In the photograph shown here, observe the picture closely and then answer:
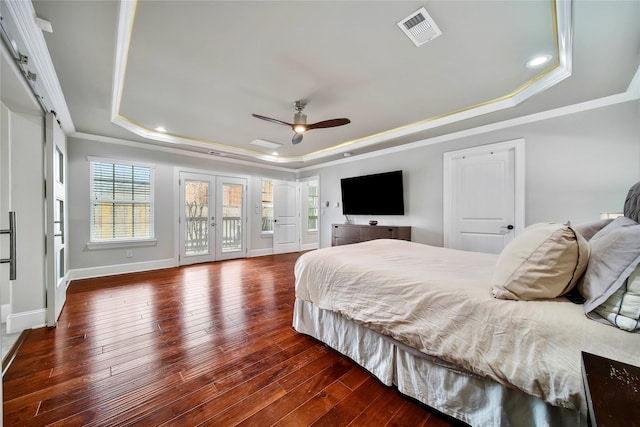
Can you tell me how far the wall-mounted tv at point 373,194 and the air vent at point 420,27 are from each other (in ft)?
8.95

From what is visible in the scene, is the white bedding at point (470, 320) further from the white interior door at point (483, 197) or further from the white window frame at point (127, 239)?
the white window frame at point (127, 239)

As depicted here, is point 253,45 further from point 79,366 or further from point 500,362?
point 79,366

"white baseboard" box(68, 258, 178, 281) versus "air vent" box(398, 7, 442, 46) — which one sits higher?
"air vent" box(398, 7, 442, 46)

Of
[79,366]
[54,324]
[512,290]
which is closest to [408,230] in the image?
[512,290]

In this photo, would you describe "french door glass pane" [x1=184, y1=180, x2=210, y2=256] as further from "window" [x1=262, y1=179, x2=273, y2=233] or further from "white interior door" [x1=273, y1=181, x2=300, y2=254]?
"white interior door" [x1=273, y1=181, x2=300, y2=254]

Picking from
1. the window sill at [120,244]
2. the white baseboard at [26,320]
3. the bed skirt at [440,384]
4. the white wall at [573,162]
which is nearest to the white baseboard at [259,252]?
the window sill at [120,244]

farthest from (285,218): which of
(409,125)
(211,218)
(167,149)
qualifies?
(409,125)

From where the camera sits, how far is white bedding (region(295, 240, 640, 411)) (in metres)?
0.98

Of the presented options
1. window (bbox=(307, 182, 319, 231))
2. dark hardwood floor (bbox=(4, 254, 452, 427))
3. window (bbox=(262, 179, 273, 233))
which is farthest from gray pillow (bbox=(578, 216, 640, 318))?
window (bbox=(307, 182, 319, 231))

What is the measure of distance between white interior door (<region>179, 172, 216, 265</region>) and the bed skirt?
4096mm

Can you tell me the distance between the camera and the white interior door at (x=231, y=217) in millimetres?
5527

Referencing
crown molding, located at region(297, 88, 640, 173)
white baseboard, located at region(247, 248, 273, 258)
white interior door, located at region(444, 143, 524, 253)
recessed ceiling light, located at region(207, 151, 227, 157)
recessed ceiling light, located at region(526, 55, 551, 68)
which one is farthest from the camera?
white baseboard, located at region(247, 248, 273, 258)

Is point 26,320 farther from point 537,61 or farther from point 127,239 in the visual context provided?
point 537,61

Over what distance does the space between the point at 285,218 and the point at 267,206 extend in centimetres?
59
